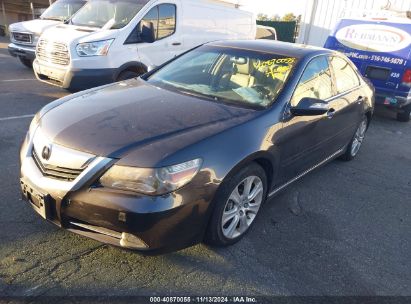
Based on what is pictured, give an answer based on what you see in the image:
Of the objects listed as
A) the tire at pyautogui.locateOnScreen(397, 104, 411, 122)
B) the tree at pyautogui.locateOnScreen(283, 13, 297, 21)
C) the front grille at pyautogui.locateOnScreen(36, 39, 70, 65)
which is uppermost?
the front grille at pyautogui.locateOnScreen(36, 39, 70, 65)

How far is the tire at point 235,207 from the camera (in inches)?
107

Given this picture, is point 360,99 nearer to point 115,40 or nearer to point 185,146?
point 185,146

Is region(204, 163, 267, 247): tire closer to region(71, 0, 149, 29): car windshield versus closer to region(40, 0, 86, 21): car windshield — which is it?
region(71, 0, 149, 29): car windshield

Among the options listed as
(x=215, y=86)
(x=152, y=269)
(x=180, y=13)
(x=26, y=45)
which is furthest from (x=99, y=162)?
(x=26, y=45)

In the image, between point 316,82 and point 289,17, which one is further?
point 289,17

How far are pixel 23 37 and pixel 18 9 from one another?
14.9 metres

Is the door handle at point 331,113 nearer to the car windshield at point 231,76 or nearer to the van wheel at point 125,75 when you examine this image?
the car windshield at point 231,76

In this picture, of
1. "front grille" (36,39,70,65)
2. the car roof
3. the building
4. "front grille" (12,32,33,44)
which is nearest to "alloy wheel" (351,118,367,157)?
the car roof

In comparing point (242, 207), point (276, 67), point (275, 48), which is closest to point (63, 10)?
point (275, 48)

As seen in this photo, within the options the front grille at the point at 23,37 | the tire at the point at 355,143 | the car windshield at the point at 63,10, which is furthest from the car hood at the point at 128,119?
the car windshield at the point at 63,10

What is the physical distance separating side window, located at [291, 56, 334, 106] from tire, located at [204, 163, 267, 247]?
2.68 ft

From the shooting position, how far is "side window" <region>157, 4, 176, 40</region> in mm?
7223

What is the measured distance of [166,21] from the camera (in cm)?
735

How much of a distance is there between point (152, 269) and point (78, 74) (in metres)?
4.54
